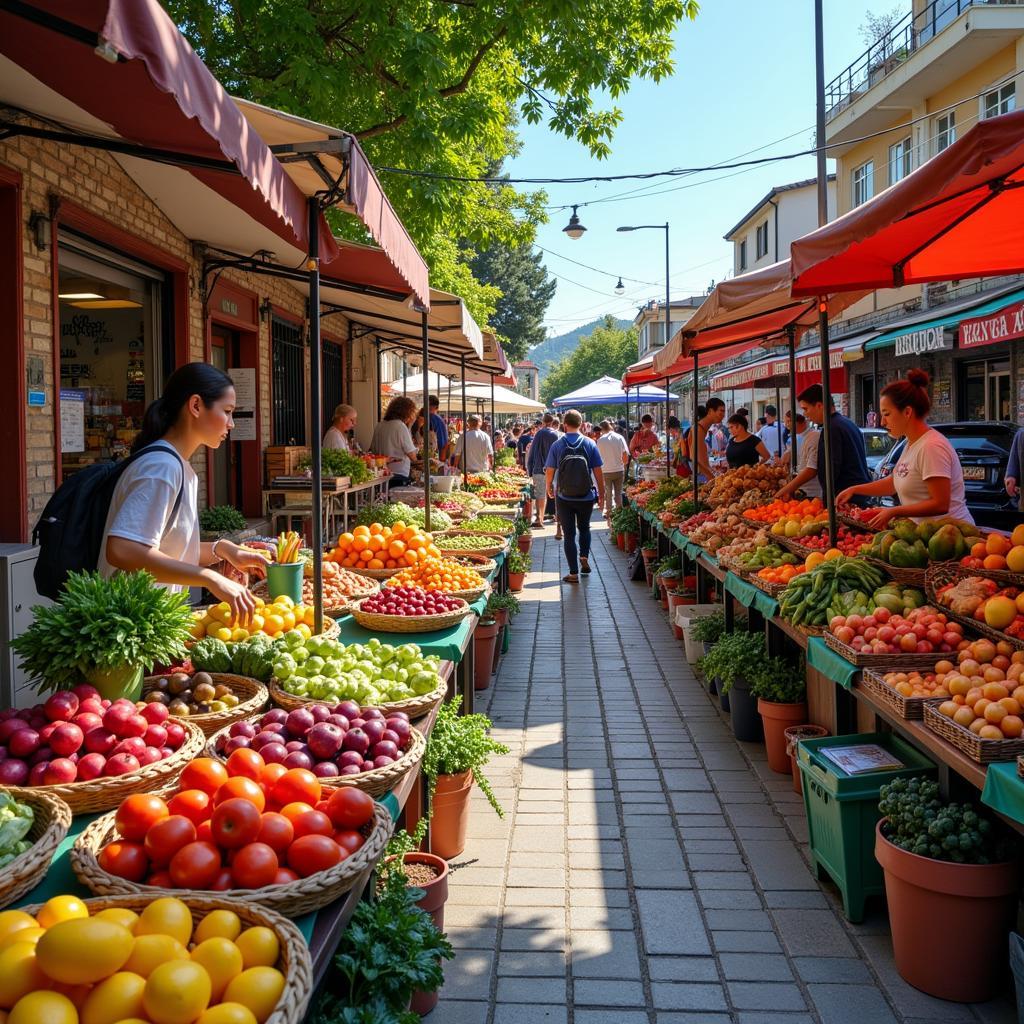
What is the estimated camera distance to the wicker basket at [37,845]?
2105mm

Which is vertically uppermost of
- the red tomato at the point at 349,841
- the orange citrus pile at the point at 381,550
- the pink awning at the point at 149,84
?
the pink awning at the point at 149,84

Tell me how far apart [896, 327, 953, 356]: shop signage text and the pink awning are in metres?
12.2

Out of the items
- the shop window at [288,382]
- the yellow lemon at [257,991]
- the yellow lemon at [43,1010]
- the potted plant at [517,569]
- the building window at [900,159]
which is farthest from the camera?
the building window at [900,159]

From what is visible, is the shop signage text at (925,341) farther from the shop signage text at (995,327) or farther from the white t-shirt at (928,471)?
the white t-shirt at (928,471)

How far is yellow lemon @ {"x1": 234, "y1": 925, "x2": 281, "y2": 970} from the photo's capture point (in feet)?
6.15

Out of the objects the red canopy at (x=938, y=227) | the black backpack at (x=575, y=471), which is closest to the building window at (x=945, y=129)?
the black backpack at (x=575, y=471)

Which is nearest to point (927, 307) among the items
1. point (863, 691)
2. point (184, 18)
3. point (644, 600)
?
point (644, 600)

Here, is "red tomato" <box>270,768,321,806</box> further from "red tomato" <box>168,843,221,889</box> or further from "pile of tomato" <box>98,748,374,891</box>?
"red tomato" <box>168,843,221,889</box>

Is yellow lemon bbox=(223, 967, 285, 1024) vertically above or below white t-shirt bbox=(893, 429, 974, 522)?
below

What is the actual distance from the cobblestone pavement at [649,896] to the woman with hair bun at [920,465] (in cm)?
194

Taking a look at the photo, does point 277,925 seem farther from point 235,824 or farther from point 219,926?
point 235,824

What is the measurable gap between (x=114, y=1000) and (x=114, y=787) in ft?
3.42

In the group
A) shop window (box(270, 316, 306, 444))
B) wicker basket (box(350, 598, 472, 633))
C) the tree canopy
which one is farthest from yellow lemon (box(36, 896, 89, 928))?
shop window (box(270, 316, 306, 444))

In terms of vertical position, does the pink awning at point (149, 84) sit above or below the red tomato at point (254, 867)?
above
